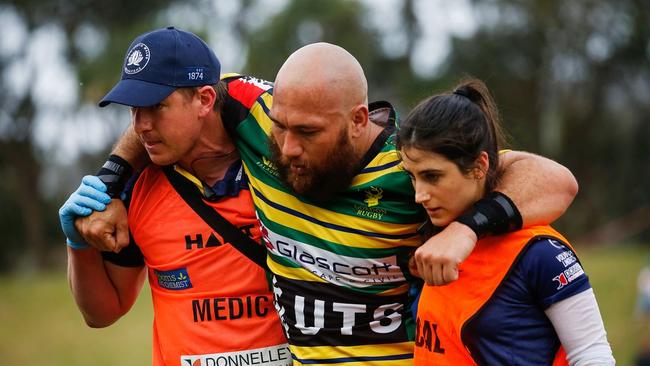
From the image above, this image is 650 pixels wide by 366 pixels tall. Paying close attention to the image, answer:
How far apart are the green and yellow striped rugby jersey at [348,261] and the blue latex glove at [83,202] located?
0.71 metres

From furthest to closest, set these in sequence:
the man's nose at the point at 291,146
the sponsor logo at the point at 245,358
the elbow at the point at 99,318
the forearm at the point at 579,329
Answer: the elbow at the point at 99,318, the sponsor logo at the point at 245,358, the man's nose at the point at 291,146, the forearm at the point at 579,329

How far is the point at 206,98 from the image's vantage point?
4180mm

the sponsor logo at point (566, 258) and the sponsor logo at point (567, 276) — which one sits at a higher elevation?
the sponsor logo at point (566, 258)

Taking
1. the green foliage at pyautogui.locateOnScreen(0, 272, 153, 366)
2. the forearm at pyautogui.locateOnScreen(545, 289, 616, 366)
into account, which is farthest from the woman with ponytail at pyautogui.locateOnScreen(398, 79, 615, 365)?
the green foliage at pyautogui.locateOnScreen(0, 272, 153, 366)

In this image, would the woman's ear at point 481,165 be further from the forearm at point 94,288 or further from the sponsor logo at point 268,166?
the forearm at point 94,288

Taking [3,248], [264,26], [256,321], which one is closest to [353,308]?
[256,321]

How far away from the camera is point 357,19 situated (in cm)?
2728

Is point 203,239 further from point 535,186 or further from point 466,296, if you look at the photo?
point 535,186

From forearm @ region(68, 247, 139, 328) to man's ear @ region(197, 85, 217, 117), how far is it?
33.9 inches

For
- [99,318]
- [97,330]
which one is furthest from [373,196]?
[97,330]

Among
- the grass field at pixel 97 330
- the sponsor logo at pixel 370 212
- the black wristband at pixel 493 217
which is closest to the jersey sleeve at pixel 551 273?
the black wristband at pixel 493 217

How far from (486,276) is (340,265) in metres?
0.75

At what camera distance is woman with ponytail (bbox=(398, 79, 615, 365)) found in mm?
3346

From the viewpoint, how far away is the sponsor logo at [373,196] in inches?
155
